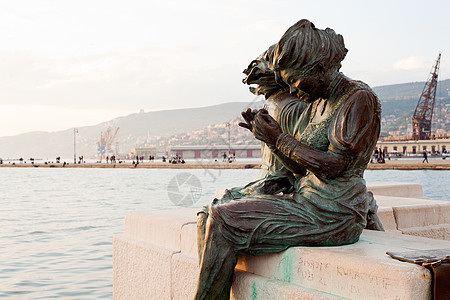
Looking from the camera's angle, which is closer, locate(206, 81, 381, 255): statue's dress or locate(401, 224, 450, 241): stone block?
locate(206, 81, 381, 255): statue's dress

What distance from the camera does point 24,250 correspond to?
30.1 ft

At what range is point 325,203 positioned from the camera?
9.52 ft

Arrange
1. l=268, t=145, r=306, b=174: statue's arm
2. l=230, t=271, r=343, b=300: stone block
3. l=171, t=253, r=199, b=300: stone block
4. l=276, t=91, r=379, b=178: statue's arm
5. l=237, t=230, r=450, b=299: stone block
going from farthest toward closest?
l=171, t=253, r=199, b=300: stone block
l=268, t=145, r=306, b=174: statue's arm
l=276, t=91, r=379, b=178: statue's arm
l=230, t=271, r=343, b=300: stone block
l=237, t=230, r=450, b=299: stone block

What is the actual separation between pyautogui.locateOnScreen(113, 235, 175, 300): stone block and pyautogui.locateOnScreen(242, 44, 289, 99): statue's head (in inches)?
53.6

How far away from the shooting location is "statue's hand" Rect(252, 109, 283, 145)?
9.78 ft

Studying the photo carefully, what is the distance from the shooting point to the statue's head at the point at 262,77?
379 centimetres

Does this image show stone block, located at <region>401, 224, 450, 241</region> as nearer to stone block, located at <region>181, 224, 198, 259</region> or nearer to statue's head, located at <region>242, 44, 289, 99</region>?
statue's head, located at <region>242, 44, 289, 99</region>

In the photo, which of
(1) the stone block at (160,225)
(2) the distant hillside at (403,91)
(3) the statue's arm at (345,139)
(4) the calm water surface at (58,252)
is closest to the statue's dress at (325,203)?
(3) the statue's arm at (345,139)

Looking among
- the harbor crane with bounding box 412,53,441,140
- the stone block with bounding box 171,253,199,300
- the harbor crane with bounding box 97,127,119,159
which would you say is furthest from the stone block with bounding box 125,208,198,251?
the harbor crane with bounding box 97,127,119,159

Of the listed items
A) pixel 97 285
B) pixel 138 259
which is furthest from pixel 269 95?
pixel 97 285

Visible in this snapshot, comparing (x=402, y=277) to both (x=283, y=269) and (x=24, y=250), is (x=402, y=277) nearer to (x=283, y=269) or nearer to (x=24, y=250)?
(x=283, y=269)

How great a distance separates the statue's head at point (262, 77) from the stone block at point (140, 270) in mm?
1363

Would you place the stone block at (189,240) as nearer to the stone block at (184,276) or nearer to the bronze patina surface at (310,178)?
the stone block at (184,276)

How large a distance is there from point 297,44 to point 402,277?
4.31ft
